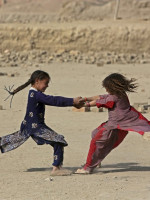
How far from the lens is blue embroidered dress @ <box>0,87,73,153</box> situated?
6551mm

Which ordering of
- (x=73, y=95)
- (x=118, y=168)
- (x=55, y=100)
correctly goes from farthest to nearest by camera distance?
(x=73, y=95) → (x=118, y=168) → (x=55, y=100)

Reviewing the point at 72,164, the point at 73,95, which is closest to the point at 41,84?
the point at 72,164

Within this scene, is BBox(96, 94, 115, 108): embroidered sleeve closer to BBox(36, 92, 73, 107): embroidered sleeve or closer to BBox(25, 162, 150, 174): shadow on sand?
BBox(36, 92, 73, 107): embroidered sleeve

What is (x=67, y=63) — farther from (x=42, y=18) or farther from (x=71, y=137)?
(x=42, y=18)

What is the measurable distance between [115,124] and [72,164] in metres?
1.06

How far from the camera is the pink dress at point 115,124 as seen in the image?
6.60 meters

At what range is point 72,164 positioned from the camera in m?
7.50

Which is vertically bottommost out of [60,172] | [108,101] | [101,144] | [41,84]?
[60,172]

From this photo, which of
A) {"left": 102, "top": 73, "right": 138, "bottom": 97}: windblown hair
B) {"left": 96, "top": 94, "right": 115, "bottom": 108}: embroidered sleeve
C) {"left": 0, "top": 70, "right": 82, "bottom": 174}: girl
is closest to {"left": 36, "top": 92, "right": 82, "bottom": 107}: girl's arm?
{"left": 0, "top": 70, "right": 82, "bottom": 174}: girl

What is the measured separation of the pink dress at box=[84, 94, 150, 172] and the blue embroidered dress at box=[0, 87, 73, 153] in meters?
0.33

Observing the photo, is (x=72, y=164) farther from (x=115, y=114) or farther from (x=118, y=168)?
(x=115, y=114)

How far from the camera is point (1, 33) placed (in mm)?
25094

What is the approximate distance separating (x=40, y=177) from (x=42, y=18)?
40253 mm

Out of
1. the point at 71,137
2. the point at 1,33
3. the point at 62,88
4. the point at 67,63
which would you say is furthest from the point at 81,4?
the point at 71,137
